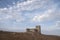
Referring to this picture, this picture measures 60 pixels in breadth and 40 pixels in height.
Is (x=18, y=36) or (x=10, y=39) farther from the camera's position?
(x=18, y=36)

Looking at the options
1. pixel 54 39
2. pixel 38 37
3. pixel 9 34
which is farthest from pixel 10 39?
pixel 54 39

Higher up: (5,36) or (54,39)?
(5,36)

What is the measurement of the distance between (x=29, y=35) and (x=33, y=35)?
0.75m

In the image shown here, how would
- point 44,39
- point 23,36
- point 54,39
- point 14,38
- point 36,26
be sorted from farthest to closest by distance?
point 36,26, point 54,39, point 44,39, point 23,36, point 14,38

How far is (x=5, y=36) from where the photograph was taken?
13.1 meters

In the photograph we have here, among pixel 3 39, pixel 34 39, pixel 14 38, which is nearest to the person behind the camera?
pixel 3 39

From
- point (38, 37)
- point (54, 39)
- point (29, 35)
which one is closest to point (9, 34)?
point (29, 35)

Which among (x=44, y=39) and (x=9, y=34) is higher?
(x=9, y=34)

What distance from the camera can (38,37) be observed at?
54.1 ft

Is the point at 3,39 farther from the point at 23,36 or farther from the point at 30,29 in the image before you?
the point at 30,29

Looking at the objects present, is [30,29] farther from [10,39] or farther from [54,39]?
[10,39]

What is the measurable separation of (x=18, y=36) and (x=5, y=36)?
1703 millimetres

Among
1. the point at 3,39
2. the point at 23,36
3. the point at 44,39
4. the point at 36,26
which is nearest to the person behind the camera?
the point at 3,39

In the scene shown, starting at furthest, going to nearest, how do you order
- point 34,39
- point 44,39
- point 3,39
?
point 44,39, point 34,39, point 3,39
